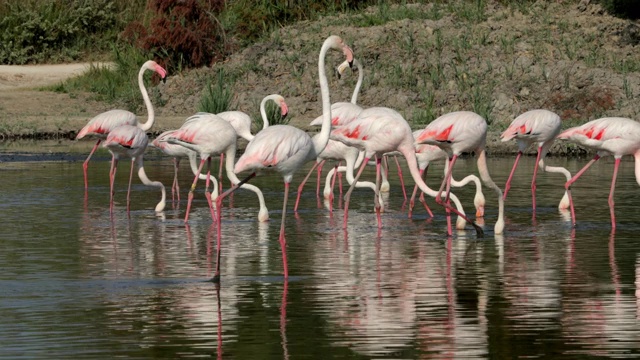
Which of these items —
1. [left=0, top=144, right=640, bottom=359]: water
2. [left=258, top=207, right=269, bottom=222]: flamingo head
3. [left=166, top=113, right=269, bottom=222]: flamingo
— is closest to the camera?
[left=0, top=144, right=640, bottom=359]: water

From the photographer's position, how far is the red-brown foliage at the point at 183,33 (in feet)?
89.7

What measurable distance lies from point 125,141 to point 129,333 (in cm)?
654

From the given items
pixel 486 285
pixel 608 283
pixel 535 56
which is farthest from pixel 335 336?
pixel 535 56

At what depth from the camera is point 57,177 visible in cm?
1659

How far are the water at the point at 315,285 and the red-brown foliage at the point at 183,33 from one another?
1378cm

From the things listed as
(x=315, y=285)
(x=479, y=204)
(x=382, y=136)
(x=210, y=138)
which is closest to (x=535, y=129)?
(x=479, y=204)

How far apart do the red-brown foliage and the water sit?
13.8 metres

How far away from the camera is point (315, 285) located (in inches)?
339

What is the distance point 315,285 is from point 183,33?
64.3 ft

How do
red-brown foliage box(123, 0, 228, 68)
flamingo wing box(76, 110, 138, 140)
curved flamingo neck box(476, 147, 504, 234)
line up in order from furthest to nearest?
red-brown foliage box(123, 0, 228, 68), flamingo wing box(76, 110, 138, 140), curved flamingo neck box(476, 147, 504, 234)

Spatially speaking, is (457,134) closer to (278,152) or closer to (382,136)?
(382,136)

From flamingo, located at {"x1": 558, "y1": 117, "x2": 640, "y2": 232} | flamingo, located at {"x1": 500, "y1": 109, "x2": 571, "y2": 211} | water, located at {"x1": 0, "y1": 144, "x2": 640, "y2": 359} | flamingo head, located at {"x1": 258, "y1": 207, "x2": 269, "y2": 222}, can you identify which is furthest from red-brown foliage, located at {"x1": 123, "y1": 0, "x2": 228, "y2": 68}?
flamingo, located at {"x1": 558, "y1": 117, "x2": 640, "y2": 232}

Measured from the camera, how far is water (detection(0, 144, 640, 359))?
22.3ft

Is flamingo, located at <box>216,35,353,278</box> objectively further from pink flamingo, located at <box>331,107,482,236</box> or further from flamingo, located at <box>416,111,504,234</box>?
flamingo, located at <box>416,111,504,234</box>
